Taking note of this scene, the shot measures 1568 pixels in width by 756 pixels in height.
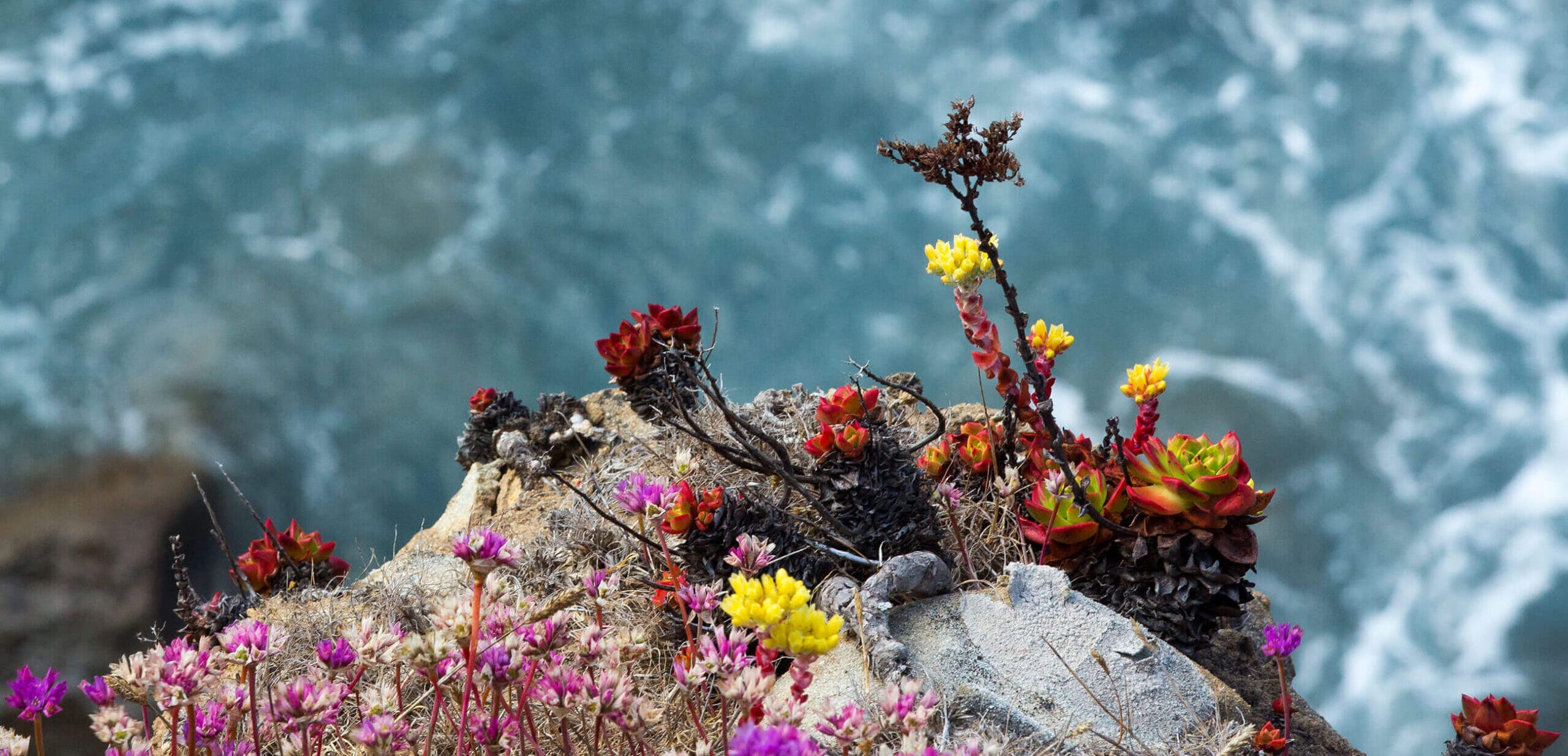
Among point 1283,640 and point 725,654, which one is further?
point 1283,640

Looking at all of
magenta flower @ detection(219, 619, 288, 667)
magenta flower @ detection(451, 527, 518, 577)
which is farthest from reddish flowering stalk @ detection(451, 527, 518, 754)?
magenta flower @ detection(219, 619, 288, 667)

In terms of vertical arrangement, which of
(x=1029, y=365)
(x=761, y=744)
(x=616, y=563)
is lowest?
(x=761, y=744)

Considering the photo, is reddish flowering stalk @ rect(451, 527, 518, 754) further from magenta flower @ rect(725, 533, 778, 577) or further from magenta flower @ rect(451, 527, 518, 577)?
magenta flower @ rect(725, 533, 778, 577)

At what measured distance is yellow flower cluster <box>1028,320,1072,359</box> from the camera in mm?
2020

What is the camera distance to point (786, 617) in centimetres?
100

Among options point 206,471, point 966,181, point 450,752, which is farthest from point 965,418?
point 206,471

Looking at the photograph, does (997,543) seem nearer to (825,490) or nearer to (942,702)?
(825,490)

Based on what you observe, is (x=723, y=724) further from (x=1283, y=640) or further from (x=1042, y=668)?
(x=1283, y=640)

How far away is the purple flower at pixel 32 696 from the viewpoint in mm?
1128

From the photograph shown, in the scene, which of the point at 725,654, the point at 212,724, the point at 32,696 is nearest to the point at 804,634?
the point at 725,654

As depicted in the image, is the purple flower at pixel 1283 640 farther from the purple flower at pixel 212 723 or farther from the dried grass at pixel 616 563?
the purple flower at pixel 212 723

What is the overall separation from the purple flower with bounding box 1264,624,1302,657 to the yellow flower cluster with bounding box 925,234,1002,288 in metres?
0.69

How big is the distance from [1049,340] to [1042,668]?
672mm

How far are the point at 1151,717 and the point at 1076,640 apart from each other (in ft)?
0.52
